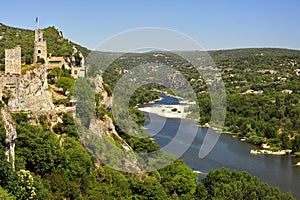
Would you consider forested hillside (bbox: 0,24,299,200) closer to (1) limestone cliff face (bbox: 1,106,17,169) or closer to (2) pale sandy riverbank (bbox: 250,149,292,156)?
(1) limestone cliff face (bbox: 1,106,17,169)

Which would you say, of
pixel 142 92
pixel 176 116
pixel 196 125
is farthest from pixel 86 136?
pixel 142 92

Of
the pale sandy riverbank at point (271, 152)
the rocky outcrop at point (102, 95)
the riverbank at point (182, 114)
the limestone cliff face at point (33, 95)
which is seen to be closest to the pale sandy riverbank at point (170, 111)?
the riverbank at point (182, 114)

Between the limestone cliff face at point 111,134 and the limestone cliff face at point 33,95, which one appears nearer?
the limestone cliff face at point 33,95

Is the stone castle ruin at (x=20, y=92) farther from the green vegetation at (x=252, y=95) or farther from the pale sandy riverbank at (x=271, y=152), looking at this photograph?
the pale sandy riverbank at (x=271, y=152)

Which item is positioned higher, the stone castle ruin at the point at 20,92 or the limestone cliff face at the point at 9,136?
the stone castle ruin at the point at 20,92

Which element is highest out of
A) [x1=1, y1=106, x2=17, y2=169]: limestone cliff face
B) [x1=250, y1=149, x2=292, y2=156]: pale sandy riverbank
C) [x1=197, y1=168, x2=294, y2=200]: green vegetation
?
[x1=1, y1=106, x2=17, y2=169]: limestone cliff face

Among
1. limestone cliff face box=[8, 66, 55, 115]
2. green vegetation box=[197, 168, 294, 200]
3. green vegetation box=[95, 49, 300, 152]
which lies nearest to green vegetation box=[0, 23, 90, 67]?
limestone cliff face box=[8, 66, 55, 115]
